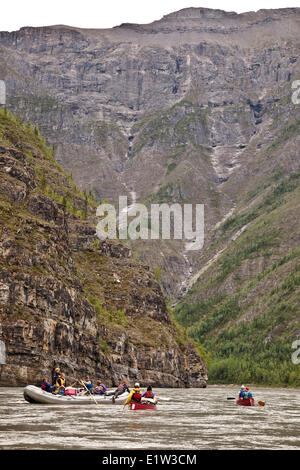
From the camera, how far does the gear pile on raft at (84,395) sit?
3381 inches

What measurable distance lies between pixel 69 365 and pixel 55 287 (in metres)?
15.6

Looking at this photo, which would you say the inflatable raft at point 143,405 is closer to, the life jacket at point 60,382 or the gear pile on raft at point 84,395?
the gear pile on raft at point 84,395

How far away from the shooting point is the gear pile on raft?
85.9m

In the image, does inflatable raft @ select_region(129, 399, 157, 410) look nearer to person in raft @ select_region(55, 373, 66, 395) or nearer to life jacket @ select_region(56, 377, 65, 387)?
person in raft @ select_region(55, 373, 66, 395)

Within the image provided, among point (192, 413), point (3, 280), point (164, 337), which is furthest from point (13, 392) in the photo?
point (164, 337)

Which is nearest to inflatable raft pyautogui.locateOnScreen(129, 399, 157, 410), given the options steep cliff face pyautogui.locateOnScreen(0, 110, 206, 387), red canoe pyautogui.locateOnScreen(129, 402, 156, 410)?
red canoe pyautogui.locateOnScreen(129, 402, 156, 410)

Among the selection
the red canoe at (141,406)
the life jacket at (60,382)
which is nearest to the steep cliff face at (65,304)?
the life jacket at (60,382)

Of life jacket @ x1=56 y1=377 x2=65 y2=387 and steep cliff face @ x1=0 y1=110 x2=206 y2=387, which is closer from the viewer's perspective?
life jacket @ x1=56 y1=377 x2=65 y2=387

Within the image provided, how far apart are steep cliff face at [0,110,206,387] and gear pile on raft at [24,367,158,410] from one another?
25.2 m

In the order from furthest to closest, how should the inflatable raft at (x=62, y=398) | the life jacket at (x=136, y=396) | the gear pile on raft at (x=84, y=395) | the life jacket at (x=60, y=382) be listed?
the life jacket at (x=60, y=382)
the inflatable raft at (x=62, y=398)
the gear pile on raft at (x=84, y=395)
the life jacket at (x=136, y=396)

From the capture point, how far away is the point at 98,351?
14812 centimetres

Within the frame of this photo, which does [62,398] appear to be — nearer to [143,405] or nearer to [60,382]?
Result: [60,382]

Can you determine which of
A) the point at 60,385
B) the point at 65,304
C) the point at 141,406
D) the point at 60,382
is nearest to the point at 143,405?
the point at 141,406

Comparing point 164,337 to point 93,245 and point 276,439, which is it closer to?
point 93,245
